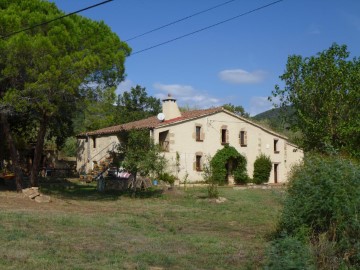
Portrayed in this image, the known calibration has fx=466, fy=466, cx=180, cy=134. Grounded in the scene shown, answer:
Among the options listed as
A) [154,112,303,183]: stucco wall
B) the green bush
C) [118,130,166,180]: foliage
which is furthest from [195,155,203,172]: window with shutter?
[118,130,166,180]: foliage

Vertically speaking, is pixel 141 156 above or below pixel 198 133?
below

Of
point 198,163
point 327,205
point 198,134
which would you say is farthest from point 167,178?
point 327,205

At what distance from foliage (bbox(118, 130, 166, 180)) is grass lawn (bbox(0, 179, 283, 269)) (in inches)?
112

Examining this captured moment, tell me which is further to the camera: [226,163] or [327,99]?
[226,163]

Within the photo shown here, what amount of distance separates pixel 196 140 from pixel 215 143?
177cm

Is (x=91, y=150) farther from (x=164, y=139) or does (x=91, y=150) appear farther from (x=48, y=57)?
(x=48, y=57)

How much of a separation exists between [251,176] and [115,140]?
429 inches

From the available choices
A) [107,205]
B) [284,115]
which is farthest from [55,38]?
[284,115]

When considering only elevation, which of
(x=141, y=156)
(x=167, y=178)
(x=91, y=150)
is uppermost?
(x=91, y=150)

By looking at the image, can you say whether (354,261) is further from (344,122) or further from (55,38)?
(55,38)

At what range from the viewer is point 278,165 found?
127ft

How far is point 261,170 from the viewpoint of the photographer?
36.2 meters

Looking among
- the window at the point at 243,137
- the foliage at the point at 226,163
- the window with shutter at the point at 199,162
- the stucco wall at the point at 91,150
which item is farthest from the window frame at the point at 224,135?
the stucco wall at the point at 91,150

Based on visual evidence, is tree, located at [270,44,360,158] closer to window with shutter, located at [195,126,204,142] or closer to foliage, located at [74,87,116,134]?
foliage, located at [74,87,116,134]
